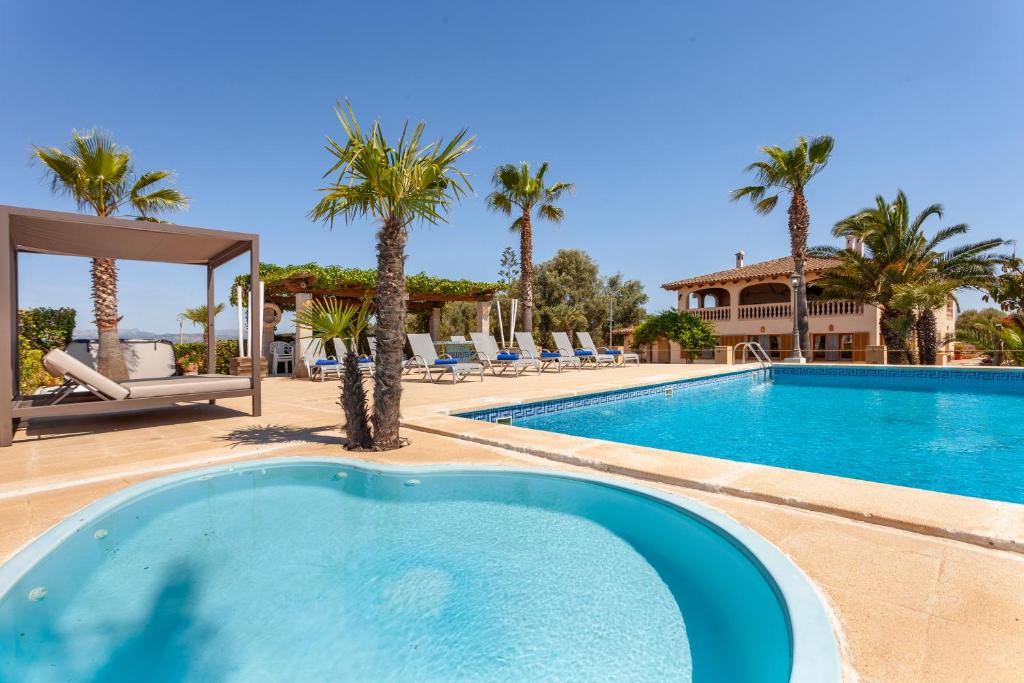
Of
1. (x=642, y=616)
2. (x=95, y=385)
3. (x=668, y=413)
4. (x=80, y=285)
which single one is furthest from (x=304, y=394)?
(x=642, y=616)

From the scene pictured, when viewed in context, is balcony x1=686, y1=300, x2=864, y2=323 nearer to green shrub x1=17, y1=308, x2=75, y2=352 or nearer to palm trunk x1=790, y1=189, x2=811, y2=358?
palm trunk x1=790, y1=189, x2=811, y2=358

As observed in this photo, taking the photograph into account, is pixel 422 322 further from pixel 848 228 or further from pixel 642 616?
pixel 642 616

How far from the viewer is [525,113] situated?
16344mm

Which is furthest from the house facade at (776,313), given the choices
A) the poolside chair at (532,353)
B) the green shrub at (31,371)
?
the green shrub at (31,371)

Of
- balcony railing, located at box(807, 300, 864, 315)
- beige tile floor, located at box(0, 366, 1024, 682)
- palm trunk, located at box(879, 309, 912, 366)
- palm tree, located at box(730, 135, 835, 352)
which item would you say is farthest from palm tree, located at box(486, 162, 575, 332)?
balcony railing, located at box(807, 300, 864, 315)

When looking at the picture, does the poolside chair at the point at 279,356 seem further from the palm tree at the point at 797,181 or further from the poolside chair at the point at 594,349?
the palm tree at the point at 797,181

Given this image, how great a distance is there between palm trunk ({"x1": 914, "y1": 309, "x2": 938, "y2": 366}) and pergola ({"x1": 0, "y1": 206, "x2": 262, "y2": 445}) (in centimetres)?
2060

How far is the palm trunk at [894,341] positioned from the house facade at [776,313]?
2.40 metres

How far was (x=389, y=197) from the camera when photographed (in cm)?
462

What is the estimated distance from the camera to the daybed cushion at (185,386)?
6.11 metres

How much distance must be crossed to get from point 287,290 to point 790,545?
1474 cm

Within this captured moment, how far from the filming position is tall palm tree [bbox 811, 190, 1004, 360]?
1628 cm

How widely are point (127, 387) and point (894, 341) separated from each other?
22.7 meters

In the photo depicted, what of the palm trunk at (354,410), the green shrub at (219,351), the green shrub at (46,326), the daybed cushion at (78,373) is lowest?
the palm trunk at (354,410)
